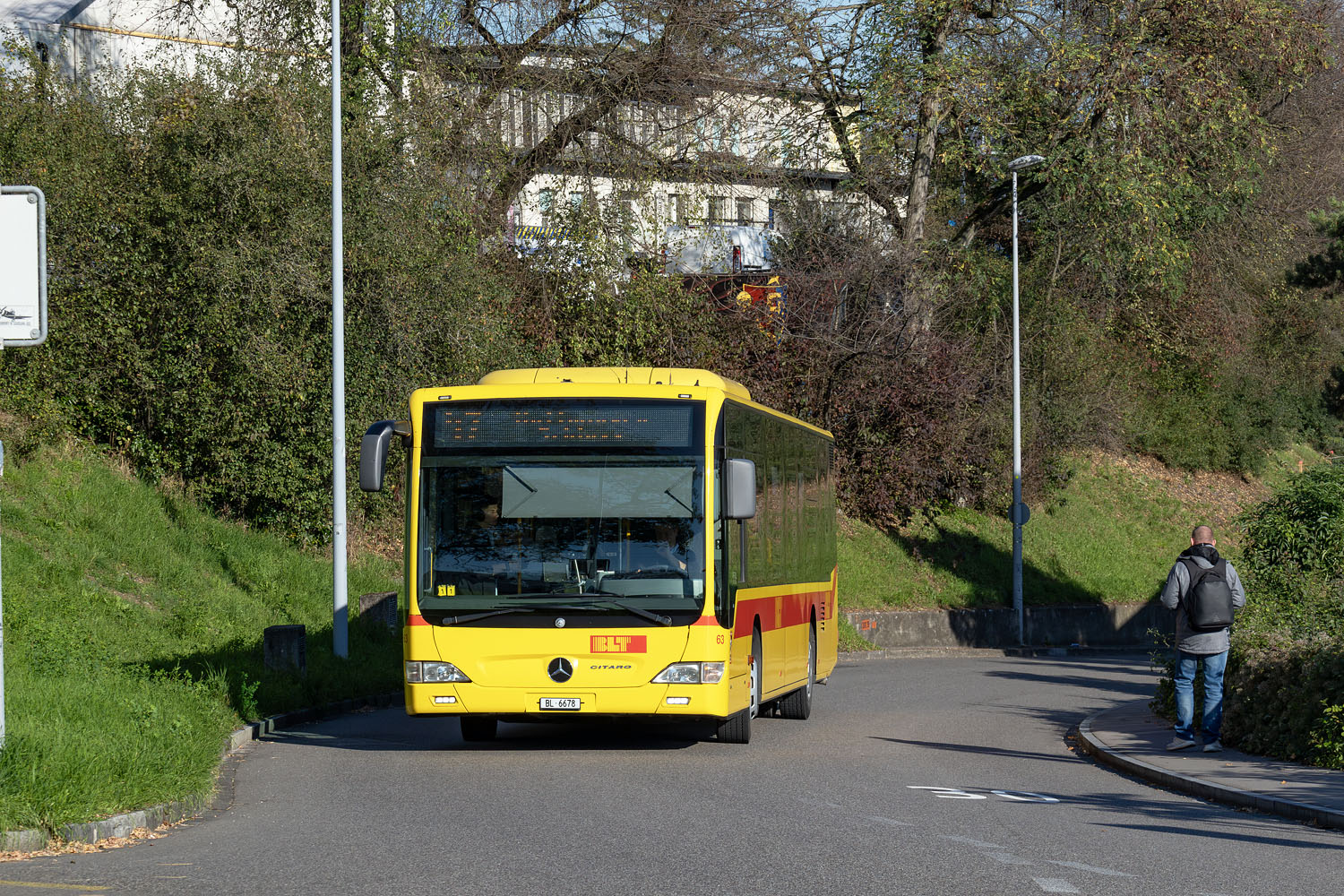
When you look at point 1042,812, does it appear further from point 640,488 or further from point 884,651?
point 884,651

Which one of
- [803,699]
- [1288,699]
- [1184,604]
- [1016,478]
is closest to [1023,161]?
[1016,478]

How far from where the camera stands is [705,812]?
1008cm

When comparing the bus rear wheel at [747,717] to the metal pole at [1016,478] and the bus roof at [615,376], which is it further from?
the metal pole at [1016,478]

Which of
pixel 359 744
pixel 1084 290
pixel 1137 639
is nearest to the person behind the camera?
pixel 359 744

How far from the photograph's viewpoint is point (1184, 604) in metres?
13.6

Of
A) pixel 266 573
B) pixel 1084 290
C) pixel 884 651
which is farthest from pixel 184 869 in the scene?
pixel 1084 290

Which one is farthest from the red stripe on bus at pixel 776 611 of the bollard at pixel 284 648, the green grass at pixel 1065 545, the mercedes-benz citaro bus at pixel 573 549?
the green grass at pixel 1065 545

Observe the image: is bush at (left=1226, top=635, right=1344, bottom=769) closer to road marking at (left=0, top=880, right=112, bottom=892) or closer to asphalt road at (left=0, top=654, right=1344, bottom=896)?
asphalt road at (left=0, top=654, right=1344, bottom=896)

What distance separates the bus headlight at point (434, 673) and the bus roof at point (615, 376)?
2487 mm

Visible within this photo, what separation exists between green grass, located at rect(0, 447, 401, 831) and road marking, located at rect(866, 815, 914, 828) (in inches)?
177

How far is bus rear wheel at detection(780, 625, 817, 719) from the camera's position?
57.3ft

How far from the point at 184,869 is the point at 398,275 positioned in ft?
60.8

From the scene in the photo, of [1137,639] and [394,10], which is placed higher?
[394,10]

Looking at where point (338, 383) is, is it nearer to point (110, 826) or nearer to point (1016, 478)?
point (110, 826)
